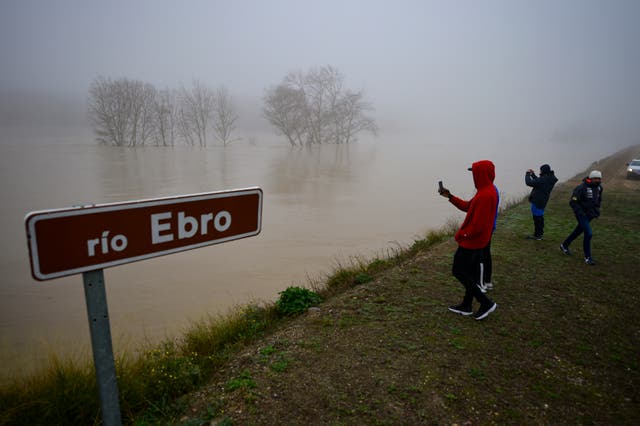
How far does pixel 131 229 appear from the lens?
1.64m

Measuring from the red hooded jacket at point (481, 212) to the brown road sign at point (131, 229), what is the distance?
96.5 inches

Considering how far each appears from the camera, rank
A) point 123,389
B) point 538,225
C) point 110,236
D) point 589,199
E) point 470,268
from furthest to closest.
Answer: point 538,225, point 589,199, point 470,268, point 123,389, point 110,236

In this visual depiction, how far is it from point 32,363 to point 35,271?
191 inches

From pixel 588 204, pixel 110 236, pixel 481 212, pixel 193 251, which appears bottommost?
pixel 193 251

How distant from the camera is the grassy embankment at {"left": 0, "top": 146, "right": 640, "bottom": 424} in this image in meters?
2.52


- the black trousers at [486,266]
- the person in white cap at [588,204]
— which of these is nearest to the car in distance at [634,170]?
the person in white cap at [588,204]

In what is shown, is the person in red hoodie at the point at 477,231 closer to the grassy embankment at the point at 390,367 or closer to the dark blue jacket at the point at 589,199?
the grassy embankment at the point at 390,367

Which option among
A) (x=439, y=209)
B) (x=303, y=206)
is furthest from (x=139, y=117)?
(x=439, y=209)

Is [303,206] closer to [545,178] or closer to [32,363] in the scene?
[545,178]

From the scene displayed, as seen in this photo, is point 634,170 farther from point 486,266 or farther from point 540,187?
point 486,266

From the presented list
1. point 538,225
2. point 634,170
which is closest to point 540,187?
point 538,225

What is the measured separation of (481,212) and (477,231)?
0.20 meters

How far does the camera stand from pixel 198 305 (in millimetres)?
7129

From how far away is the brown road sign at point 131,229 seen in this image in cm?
141
